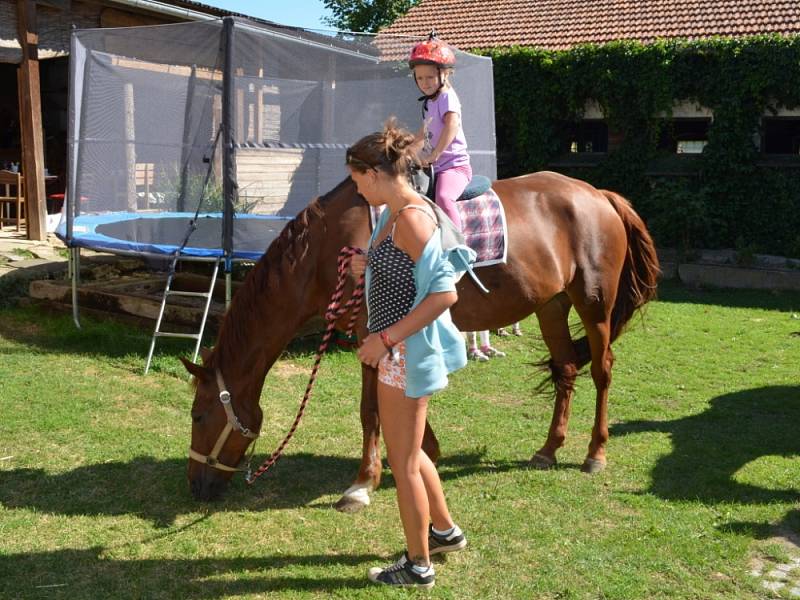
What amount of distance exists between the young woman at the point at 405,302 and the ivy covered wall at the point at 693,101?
11.4 metres

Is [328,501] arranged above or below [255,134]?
below

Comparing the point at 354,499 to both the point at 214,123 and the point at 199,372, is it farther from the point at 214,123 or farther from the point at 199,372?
the point at 214,123

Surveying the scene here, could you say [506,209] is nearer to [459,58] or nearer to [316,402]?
[316,402]

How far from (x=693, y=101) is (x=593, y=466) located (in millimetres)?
11727

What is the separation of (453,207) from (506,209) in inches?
18.1

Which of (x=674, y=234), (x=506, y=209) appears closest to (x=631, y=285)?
(x=506, y=209)

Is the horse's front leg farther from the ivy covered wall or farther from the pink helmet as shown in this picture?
the ivy covered wall

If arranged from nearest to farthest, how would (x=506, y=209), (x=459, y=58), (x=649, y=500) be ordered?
(x=649, y=500)
(x=506, y=209)
(x=459, y=58)

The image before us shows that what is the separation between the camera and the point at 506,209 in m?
4.77

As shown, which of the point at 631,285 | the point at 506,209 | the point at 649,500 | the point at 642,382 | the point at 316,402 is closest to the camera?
the point at 649,500

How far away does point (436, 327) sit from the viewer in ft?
9.96

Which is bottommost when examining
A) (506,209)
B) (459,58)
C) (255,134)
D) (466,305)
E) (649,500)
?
(649,500)

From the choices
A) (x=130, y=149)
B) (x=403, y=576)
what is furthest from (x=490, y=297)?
(x=130, y=149)

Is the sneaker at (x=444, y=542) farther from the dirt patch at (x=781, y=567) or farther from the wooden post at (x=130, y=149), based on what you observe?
the wooden post at (x=130, y=149)
